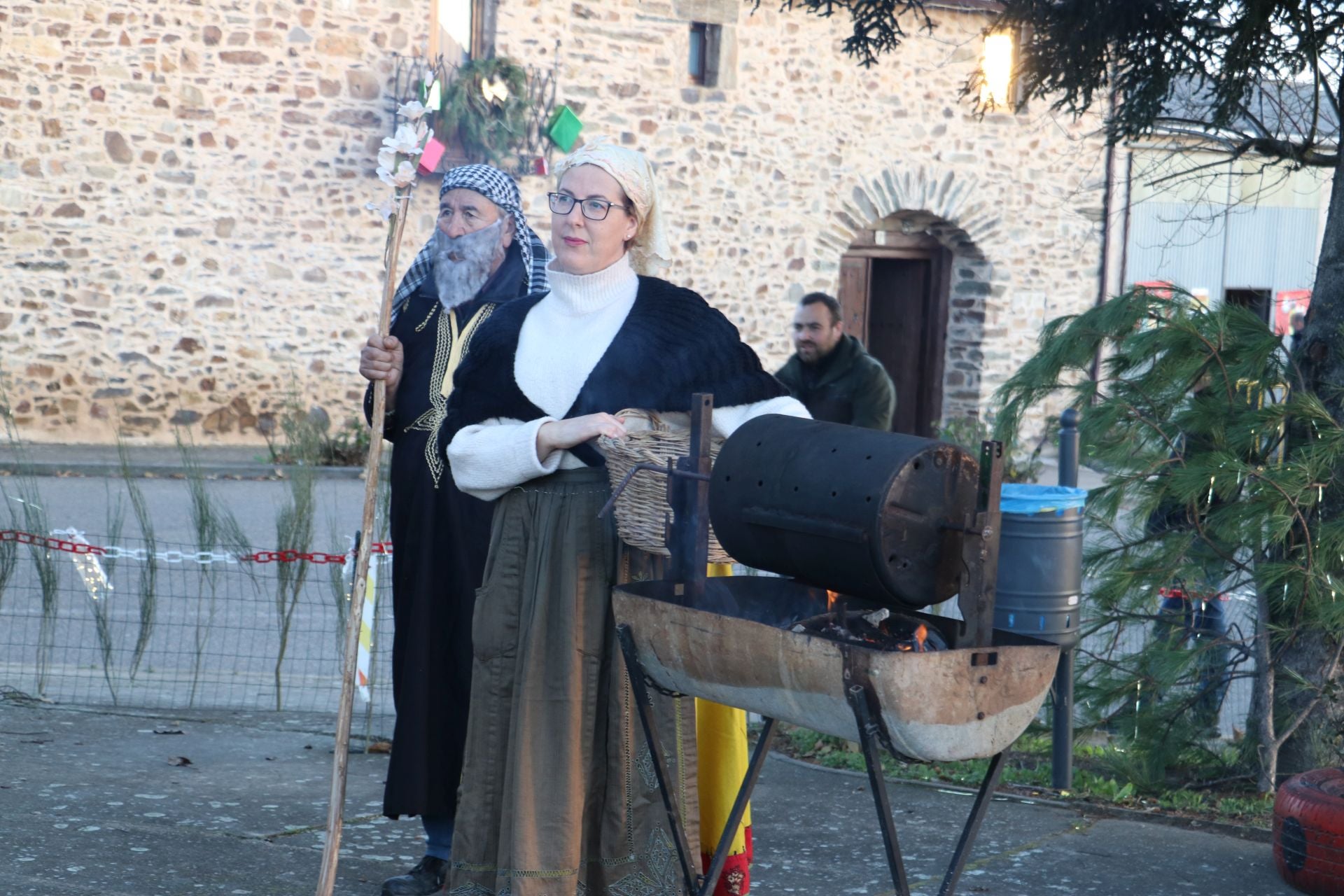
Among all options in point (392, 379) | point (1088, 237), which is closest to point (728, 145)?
point (1088, 237)

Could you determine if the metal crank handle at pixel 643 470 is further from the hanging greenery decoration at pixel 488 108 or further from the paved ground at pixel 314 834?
the hanging greenery decoration at pixel 488 108

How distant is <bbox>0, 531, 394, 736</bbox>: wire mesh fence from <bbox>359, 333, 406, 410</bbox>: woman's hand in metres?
1.70

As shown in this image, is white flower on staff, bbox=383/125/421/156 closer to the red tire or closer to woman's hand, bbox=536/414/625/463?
woman's hand, bbox=536/414/625/463

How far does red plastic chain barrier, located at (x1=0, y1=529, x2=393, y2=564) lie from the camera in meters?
5.58

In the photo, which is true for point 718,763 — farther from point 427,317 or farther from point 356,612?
point 427,317

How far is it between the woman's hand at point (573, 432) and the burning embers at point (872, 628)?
1.73ft

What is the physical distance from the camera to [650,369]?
10.2 feet

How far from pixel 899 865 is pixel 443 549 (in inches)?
60.9

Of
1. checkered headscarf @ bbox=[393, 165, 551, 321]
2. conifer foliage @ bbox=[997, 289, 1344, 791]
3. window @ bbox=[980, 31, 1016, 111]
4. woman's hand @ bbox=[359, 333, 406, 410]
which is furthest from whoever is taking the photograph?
window @ bbox=[980, 31, 1016, 111]

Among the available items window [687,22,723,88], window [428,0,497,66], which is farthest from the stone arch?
window [428,0,497,66]

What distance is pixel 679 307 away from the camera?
3195 millimetres

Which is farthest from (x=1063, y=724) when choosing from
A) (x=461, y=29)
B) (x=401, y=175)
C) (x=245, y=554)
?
(x=461, y=29)

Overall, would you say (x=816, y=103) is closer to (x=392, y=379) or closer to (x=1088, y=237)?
(x=1088, y=237)

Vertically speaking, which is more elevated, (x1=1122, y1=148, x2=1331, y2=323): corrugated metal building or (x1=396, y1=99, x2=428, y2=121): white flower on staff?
(x1=1122, y1=148, x2=1331, y2=323): corrugated metal building
